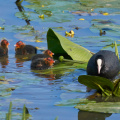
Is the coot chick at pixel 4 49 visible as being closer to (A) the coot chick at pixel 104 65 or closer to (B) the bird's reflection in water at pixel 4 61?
(B) the bird's reflection in water at pixel 4 61

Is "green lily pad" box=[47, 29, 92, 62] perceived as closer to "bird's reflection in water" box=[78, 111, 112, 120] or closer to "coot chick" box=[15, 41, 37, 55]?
"coot chick" box=[15, 41, 37, 55]

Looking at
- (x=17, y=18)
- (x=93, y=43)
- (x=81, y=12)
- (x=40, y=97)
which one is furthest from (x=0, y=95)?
(x=81, y=12)

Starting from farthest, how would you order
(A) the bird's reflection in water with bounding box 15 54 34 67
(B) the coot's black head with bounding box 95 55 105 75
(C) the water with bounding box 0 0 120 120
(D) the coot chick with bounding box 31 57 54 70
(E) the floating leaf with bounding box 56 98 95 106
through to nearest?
(A) the bird's reflection in water with bounding box 15 54 34 67 → (D) the coot chick with bounding box 31 57 54 70 → (B) the coot's black head with bounding box 95 55 105 75 → (E) the floating leaf with bounding box 56 98 95 106 → (C) the water with bounding box 0 0 120 120

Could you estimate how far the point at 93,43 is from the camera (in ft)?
31.4

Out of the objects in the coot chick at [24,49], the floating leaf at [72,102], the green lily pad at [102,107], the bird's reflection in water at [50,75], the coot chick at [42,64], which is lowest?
the green lily pad at [102,107]

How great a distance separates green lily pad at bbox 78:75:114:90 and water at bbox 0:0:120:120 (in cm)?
22

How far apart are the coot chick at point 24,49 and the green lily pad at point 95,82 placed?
9.39 ft

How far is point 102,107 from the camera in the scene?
5.66 m

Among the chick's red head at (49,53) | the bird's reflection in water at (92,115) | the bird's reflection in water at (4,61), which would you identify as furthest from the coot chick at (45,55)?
the bird's reflection in water at (92,115)

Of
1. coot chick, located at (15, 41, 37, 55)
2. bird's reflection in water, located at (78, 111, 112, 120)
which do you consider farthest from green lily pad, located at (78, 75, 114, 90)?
coot chick, located at (15, 41, 37, 55)

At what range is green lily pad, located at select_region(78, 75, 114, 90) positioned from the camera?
612 centimetres

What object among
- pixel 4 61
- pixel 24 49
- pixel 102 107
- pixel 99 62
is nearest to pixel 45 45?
pixel 24 49

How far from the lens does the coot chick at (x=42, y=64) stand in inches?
314

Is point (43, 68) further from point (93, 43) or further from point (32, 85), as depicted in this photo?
point (93, 43)
